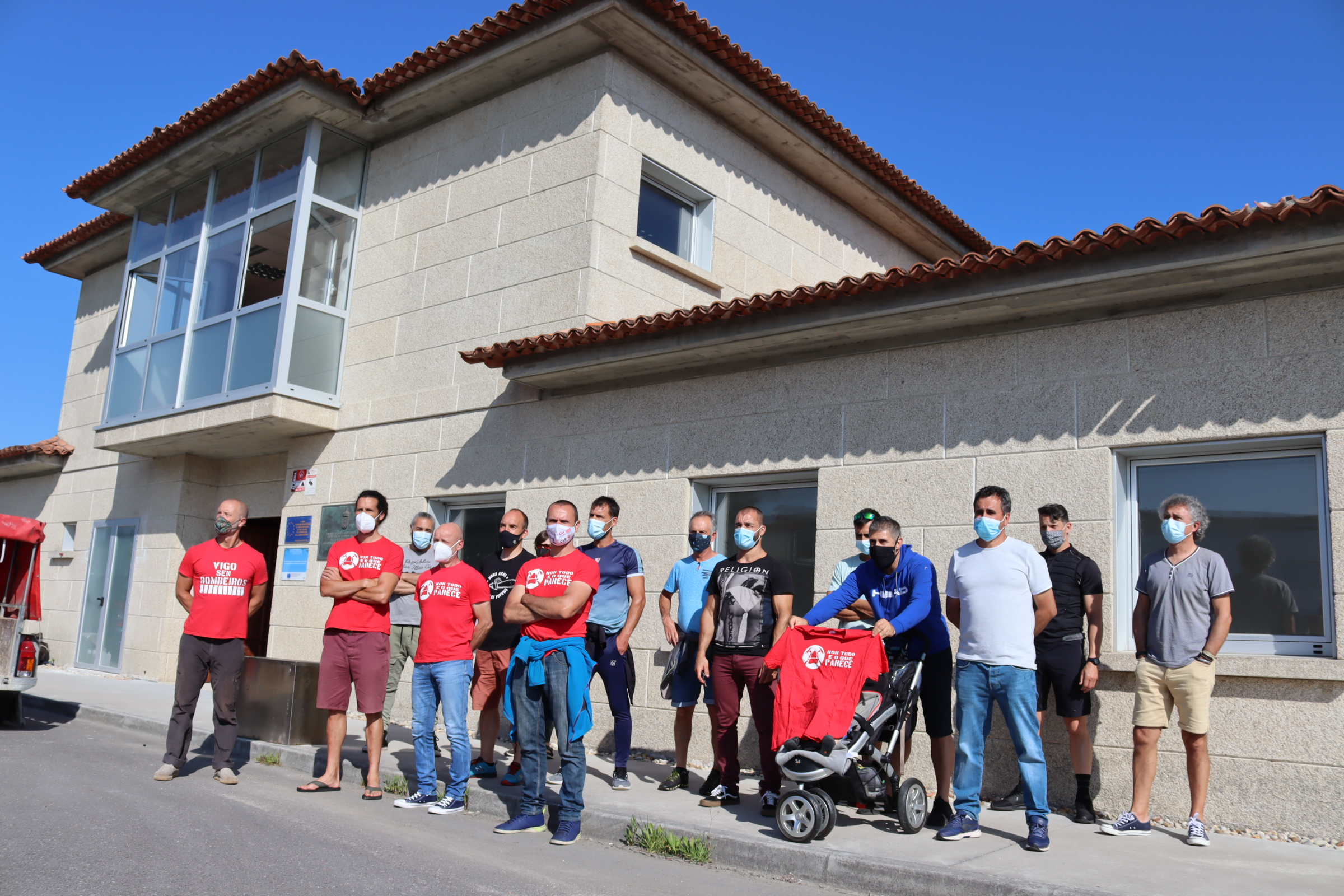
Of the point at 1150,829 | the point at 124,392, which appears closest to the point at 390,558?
the point at 1150,829

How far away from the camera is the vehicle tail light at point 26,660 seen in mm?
9586

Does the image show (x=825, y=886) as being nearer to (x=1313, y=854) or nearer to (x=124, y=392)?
(x=1313, y=854)

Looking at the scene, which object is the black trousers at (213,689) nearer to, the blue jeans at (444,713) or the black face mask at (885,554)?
the blue jeans at (444,713)

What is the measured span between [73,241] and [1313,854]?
1969cm

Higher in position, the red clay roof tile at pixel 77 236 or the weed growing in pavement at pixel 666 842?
the red clay roof tile at pixel 77 236

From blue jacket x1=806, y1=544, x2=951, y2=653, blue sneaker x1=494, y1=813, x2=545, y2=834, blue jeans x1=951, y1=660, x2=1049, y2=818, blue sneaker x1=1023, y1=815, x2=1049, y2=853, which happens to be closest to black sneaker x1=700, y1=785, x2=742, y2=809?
blue sneaker x1=494, y1=813, x2=545, y2=834

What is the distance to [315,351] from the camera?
1243 centimetres

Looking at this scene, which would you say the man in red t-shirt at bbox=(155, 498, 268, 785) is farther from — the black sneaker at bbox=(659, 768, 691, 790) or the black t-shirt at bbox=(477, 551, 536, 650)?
the black sneaker at bbox=(659, 768, 691, 790)

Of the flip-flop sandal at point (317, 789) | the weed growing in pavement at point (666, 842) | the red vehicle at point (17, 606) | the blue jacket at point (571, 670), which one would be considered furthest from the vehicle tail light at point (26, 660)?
the weed growing in pavement at point (666, 842)

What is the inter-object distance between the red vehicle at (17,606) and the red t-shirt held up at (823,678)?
753cm

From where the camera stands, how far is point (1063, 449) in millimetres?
6973

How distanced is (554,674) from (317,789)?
2.43 metres

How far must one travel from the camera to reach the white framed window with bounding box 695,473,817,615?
27.8 feet

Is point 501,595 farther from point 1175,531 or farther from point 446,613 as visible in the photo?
point 1175,531
